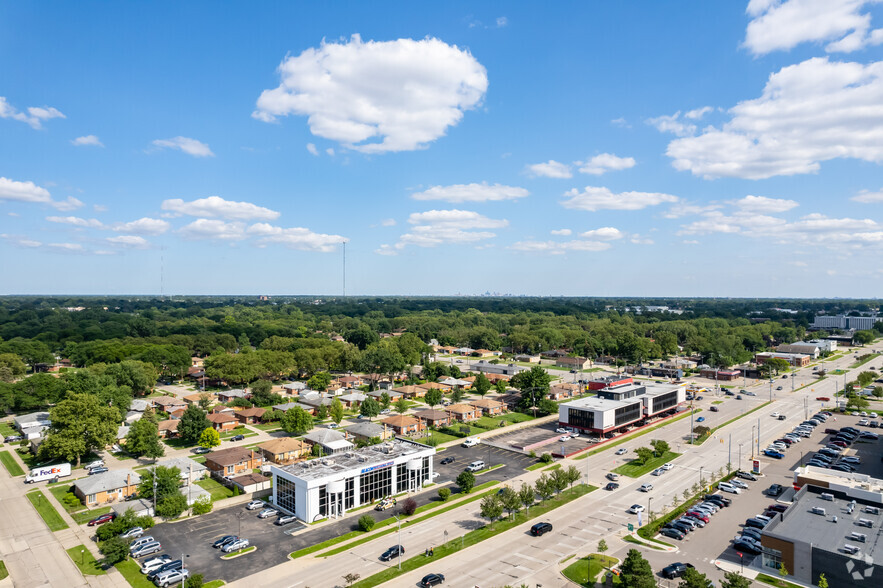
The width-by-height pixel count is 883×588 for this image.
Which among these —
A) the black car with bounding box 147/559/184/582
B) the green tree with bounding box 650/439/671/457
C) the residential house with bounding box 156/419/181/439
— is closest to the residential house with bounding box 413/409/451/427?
the green tree with bounding box 650/439/671/457

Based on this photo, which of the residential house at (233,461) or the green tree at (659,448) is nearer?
the residential house at (233,461)

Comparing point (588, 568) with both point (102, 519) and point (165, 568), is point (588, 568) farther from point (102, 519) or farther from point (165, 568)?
point (102, 519)

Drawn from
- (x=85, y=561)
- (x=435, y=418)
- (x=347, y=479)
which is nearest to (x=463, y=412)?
(x=435, y=418)

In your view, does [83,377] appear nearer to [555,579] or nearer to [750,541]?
[555,579]

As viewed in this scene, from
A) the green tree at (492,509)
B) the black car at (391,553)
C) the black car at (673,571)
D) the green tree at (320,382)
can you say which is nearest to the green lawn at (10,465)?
the green tree at (320,382)

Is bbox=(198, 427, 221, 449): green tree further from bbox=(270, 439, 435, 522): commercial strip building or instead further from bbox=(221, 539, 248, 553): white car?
bbox=(221, 539, 248, 553): white car

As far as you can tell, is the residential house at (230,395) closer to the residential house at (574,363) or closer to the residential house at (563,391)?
the residential house at (563,391)
